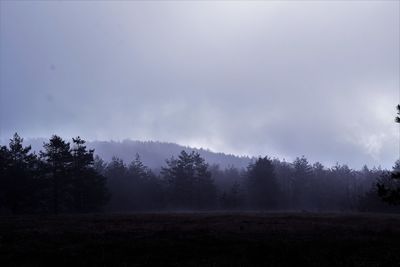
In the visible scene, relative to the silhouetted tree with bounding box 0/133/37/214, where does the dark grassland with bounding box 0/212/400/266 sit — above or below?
below

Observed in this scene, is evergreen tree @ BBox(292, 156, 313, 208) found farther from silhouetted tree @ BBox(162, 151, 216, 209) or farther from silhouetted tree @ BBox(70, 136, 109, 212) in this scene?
silhouetted tree @ BBox(70, 136, 109, 212)

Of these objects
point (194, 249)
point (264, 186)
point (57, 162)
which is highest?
point (57, 162)

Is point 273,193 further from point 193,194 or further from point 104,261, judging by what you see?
point 104,261

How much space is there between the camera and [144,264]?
16.7m

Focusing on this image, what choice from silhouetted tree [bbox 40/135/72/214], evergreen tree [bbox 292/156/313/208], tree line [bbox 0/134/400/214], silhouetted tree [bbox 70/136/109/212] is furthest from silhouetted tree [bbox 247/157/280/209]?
silhouetted tree [bbox 40/135/72/214]

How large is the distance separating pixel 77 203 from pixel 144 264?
5595cm

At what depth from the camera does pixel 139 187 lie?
10081cm

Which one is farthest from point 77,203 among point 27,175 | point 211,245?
point 211,245

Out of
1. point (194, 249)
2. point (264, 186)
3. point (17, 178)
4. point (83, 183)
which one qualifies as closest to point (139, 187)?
point (264, 186)

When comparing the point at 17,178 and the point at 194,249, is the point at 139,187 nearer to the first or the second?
the point at 17,178

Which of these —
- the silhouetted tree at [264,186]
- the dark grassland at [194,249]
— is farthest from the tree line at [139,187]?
the dark grassland at [194,249]

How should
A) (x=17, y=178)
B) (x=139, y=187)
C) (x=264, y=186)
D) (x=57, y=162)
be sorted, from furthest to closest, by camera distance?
1. (x=139, y=187)
2. (x=264, y=186)
3. (x=57, y=162)
4. (x=17, y=178)

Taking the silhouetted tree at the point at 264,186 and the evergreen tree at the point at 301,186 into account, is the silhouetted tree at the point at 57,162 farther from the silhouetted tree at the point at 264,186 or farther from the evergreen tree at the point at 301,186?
the evergreen tree at the point at 301,186

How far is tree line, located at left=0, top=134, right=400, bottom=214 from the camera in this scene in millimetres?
63625
